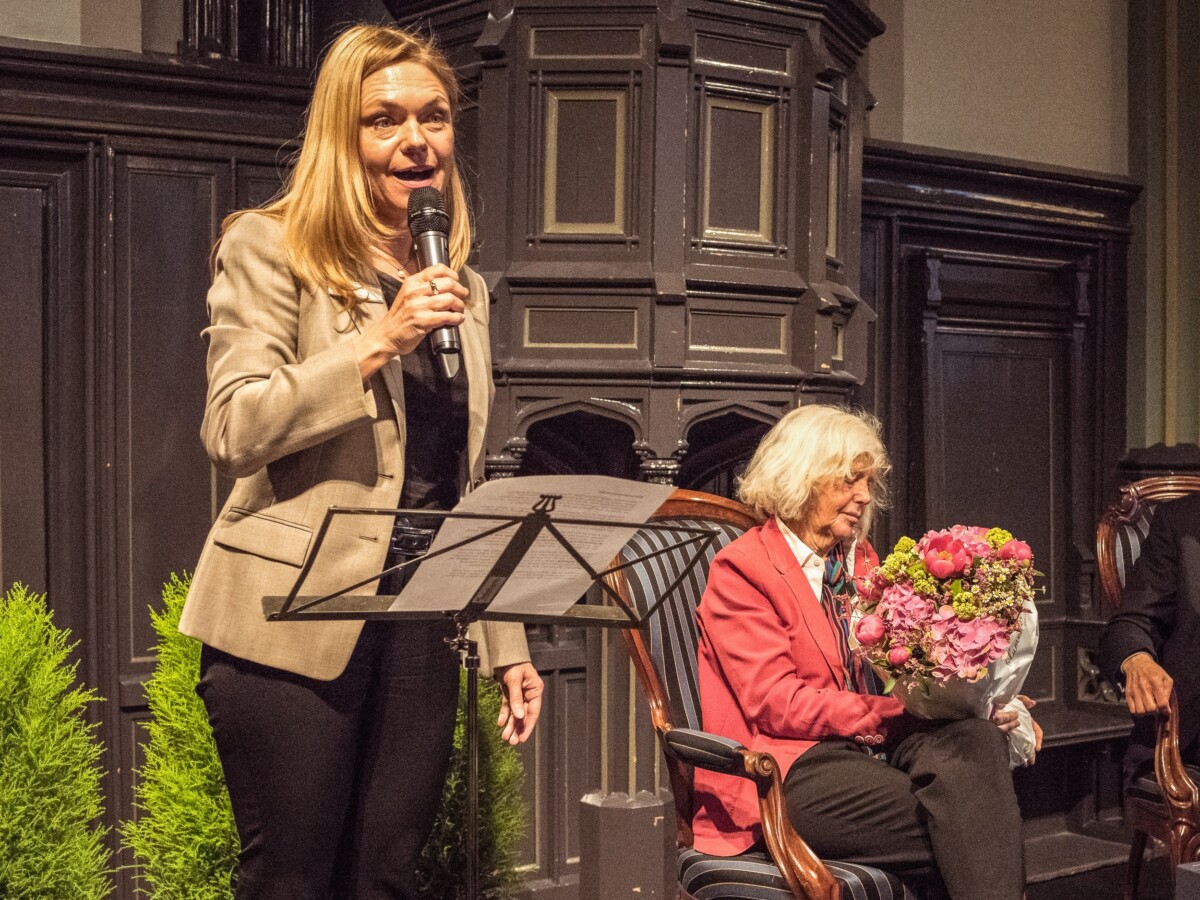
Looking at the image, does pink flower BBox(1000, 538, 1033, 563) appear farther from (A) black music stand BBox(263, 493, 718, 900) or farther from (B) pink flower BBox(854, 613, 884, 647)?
(A) black music stand BBox(263, 493, 718, 900)

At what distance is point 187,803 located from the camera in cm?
284

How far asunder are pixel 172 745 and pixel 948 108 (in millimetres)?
4000

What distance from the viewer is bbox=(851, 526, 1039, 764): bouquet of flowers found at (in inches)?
98.8

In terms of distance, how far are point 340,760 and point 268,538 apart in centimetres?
32

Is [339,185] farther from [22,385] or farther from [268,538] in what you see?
[22,385]

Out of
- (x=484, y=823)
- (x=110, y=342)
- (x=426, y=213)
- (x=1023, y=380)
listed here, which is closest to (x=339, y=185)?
(x=426, y=213)

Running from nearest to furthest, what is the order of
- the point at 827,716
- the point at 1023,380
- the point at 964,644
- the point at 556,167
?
1. the point at 964,644
2. the point at 827,716
3. the point at 556,167
4. the point at 1023,380

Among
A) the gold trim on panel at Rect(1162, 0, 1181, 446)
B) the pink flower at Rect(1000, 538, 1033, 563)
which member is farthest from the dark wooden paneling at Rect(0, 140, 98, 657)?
the gold trim on panel at Rect(1162, 0, 1181, 446)

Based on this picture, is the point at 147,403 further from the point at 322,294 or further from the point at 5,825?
the point at 322,294

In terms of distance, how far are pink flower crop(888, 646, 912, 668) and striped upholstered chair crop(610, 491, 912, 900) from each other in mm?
284

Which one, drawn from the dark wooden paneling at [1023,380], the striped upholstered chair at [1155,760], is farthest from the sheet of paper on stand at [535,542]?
the dark wooden paneling at [1023,380]

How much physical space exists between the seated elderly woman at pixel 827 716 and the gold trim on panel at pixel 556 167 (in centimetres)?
99

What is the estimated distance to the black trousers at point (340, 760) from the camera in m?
1.88

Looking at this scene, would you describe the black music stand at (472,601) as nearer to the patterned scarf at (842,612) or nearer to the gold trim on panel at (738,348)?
the patterned scarf at (842,612)
